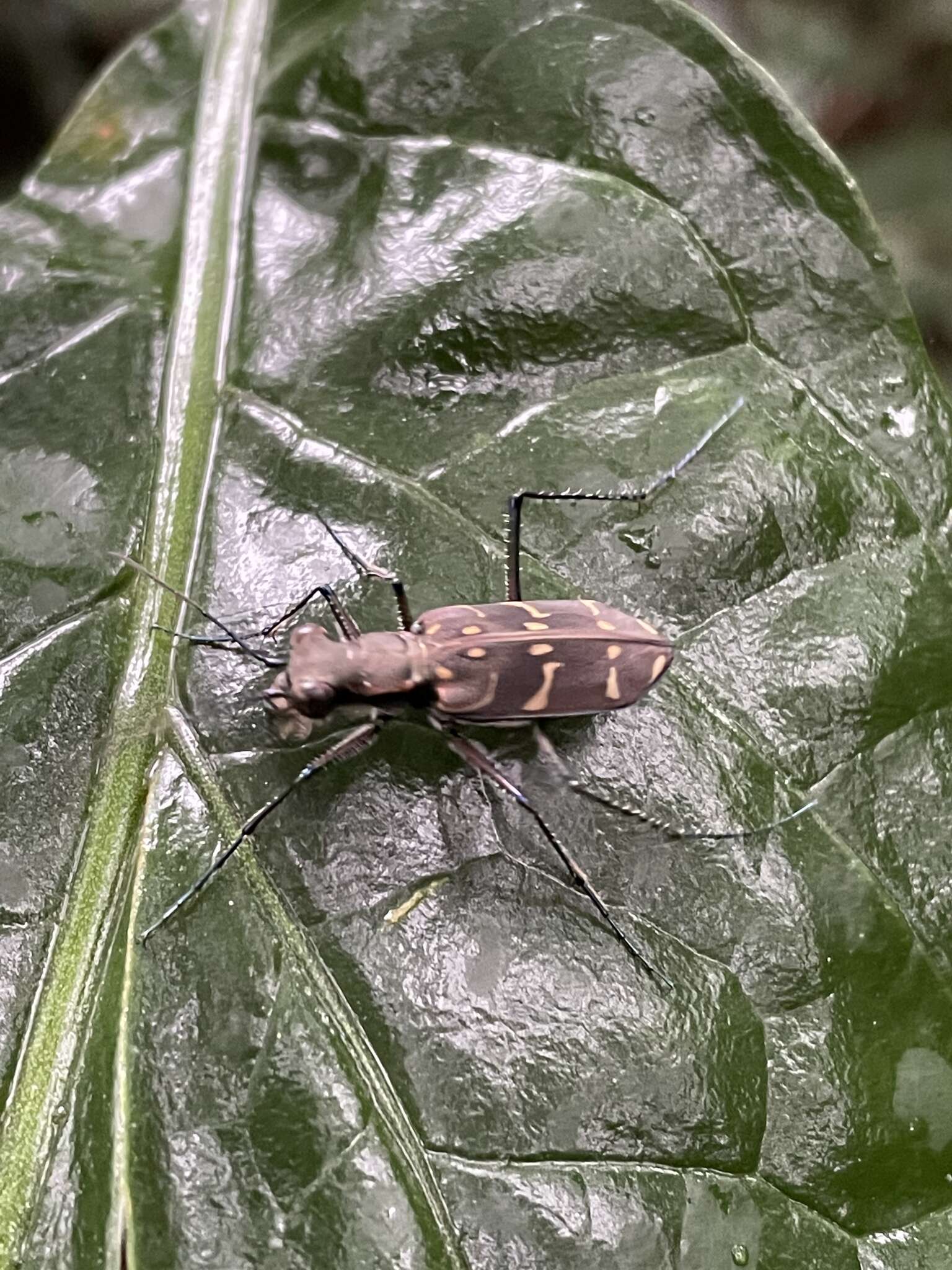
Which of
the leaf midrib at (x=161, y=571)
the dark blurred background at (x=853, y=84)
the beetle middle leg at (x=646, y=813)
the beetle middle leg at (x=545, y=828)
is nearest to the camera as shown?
the leaf midrib at (x=161, y=571)

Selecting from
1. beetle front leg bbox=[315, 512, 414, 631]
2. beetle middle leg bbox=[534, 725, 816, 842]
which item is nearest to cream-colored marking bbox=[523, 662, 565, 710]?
beetle middle leg bbox=[534, 725, 816, 842]

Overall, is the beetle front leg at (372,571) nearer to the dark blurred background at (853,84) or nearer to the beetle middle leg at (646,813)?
the beetle middle leg at (646,813)

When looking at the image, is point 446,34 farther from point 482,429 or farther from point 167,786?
point 167,786

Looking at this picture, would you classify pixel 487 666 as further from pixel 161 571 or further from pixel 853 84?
pixel 853 84

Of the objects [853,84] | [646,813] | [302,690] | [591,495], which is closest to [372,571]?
[302,690]

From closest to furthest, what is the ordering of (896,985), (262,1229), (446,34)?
(262,1229) < (896,985) < (446,34)

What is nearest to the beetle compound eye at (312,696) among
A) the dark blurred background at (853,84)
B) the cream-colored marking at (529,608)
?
the cream-colored marking at (529,608)

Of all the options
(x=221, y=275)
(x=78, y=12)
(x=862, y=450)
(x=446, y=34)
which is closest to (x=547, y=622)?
(x=862, y=450)
